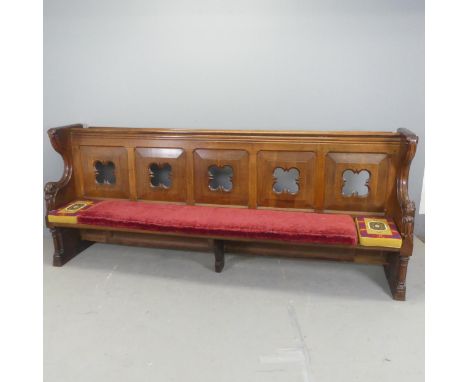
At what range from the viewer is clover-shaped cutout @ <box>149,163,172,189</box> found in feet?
9.34

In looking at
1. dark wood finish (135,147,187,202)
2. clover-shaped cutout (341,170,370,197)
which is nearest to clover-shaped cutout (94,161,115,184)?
dark wood finish (135,147,187,202)

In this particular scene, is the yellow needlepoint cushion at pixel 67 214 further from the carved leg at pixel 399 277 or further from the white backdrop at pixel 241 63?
the carved leg at pixel 399 277

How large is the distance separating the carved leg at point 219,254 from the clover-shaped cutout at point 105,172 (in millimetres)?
1055

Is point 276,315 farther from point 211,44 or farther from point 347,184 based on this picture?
point 211,44

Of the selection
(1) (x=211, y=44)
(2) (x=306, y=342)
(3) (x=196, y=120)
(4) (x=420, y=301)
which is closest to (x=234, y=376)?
(2) (x=306, y=342)

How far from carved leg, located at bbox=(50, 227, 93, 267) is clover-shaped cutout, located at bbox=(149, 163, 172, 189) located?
71 cm

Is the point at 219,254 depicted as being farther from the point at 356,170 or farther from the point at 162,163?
the point at 356,170

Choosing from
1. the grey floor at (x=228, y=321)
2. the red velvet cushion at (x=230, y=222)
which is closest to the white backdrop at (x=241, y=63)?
the red velvet cushion at (x=230, y=222)

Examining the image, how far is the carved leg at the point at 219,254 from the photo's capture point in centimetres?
256

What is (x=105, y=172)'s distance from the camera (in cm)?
306

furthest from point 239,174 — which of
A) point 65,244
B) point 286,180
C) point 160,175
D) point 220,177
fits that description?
point 65,244

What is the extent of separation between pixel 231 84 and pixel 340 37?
0.85m

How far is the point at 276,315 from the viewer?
2133 millimetres

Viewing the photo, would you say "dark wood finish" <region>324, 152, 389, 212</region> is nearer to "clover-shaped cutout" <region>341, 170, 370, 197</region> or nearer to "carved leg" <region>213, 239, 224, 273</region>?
"clover-shaped cutout" <region>341, 170, 370, 197</region>
